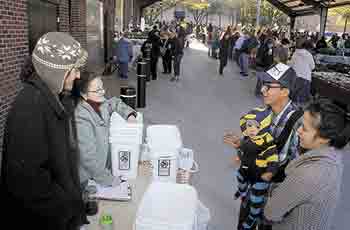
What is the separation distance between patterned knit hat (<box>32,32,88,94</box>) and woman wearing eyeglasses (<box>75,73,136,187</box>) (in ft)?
3.48

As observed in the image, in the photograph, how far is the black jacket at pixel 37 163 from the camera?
6.20ft

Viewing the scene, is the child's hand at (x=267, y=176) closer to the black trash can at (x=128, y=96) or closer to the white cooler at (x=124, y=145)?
the white cooler at (x=124, y=145)

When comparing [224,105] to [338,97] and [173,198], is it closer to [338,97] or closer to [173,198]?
[338,97]

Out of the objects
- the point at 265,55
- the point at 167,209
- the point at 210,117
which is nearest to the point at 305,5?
the point at 265,55

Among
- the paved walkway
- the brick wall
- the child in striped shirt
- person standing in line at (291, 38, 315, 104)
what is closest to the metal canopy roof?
the paved walkway

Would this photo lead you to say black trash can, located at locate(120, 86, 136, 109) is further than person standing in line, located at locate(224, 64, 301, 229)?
Yes

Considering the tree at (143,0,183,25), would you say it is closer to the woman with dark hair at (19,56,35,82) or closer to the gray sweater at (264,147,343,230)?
the woman with dark hair at (19,56,35,82)

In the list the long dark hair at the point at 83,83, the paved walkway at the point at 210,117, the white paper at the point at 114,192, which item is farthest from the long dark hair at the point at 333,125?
the paved walkway at the point at 210,117

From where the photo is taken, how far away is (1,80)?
16.6 feet

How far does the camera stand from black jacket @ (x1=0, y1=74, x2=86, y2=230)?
1.89 meters

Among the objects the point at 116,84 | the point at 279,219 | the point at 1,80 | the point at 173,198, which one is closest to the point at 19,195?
the point at 173,198

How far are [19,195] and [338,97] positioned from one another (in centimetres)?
848

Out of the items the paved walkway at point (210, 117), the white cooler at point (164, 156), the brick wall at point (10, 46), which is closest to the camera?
the white cooler at point (164, 156)

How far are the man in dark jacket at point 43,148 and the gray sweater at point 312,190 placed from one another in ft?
4.31
